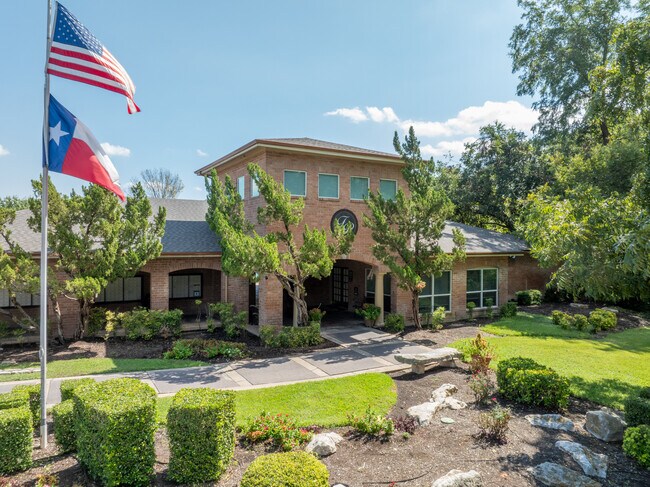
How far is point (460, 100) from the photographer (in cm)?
1906

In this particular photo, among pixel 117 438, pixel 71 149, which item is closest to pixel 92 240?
pixel 71 149

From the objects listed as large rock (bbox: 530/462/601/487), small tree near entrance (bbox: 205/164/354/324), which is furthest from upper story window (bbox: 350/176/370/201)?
large rock (bbox: 530/462/601/487)

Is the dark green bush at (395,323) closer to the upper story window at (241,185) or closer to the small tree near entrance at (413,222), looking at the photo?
the small tree near entrance at (413,222)

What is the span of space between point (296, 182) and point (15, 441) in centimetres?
1251

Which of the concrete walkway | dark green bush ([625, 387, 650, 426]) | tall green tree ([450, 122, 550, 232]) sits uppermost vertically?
tall green tree ([450, 122, 550, 232])

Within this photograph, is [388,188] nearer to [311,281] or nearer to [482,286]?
[482,286]

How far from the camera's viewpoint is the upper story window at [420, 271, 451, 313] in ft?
65.6

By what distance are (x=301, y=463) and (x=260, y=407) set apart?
12.5 feet

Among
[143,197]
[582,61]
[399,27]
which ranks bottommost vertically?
[143,197]

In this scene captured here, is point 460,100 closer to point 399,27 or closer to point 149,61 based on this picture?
point 399,27

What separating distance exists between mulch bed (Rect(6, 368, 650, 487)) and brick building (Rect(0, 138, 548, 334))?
32.2ft

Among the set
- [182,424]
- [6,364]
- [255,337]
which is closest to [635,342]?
[255,337]

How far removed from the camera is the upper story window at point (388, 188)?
61.6 ft

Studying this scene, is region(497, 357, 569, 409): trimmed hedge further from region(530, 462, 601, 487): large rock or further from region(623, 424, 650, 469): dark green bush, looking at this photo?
region(530, 462, 601, 487): large rock
